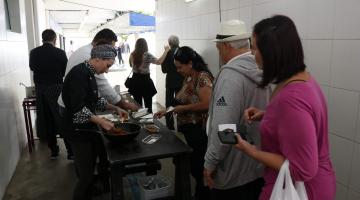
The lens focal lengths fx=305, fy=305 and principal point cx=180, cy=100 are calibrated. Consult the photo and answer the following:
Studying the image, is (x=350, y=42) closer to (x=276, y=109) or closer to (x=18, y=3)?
(x=276, y=109)

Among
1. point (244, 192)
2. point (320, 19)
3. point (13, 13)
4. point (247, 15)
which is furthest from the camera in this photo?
point (13, 13)

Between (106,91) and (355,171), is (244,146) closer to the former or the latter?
(355,171)

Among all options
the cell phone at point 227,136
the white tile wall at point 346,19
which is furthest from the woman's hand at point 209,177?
the white tile wall at point 346,19

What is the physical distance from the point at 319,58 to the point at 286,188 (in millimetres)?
1187

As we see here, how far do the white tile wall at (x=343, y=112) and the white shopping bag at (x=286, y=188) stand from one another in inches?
34.8

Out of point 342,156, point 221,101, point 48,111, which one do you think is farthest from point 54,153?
point 342,156

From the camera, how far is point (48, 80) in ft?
11.0

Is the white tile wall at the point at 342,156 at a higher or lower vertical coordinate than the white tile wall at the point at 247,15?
lower

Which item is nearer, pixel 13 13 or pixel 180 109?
pixel 180 109

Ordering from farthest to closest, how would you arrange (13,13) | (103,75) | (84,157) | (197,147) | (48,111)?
1. (13,13)
2. (48,111)
3. (103,75)
4. (197,147)
5. (84,157)

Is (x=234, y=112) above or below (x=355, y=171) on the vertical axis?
above

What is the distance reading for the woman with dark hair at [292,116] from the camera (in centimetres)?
91

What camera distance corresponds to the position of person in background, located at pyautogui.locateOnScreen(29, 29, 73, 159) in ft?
10.8

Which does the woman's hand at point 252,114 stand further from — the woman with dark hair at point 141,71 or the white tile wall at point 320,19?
the woman with dark hair at point 141,71
